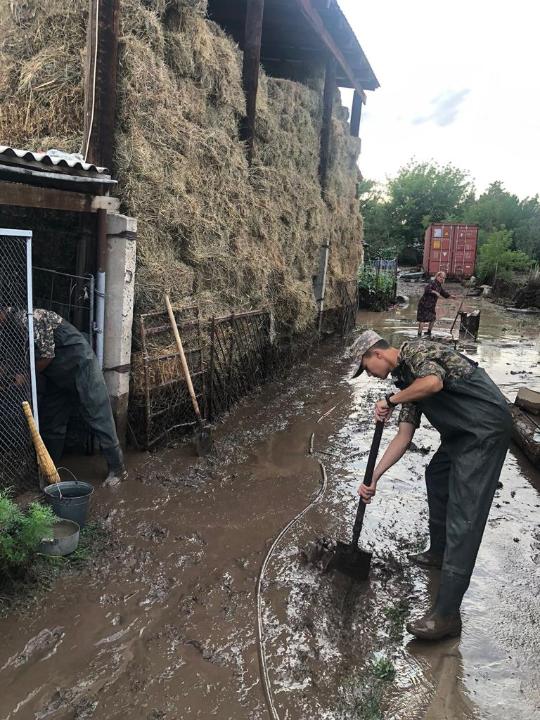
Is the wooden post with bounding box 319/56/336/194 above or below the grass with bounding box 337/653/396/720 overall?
above

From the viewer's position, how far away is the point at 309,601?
366cm

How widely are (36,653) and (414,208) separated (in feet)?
152

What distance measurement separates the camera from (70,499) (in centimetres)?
411

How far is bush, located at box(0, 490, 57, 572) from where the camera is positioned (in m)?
3.36

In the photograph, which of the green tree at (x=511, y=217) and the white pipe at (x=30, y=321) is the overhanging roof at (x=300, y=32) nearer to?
the white pipe at (x=30, y=321)

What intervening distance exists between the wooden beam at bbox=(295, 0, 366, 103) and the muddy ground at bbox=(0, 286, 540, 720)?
8.48 metres

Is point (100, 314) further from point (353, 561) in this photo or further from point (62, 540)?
point (353, 561)

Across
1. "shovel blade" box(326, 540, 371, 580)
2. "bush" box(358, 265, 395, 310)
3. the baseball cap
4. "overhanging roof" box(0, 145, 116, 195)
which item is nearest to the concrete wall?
"overhanging roof" box(0, 145, 116, 195)

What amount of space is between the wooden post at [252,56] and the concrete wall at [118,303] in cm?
403

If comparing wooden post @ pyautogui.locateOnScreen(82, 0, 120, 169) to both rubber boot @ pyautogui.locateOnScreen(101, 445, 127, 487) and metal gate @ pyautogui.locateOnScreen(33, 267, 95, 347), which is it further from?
rubber boot @ pyautogui.locateOnScreen(101, 445, 127, 487)

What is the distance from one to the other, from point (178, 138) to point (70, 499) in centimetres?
433

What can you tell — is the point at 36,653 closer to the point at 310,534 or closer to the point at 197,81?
the point at 310,534

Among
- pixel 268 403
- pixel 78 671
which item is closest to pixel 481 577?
pixel 78 671

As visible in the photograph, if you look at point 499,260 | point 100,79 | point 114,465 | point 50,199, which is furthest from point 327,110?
point 499,260
